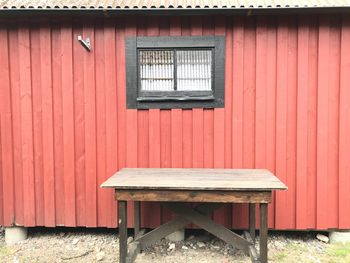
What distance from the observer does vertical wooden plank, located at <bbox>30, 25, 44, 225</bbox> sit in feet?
12.6

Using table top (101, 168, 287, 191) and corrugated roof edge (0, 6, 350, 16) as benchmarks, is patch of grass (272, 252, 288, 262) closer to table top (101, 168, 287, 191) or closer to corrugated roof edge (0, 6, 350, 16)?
table top (101, 168, 287, 191)

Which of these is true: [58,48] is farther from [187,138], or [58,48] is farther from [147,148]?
[187,138]

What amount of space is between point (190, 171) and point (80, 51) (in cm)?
217

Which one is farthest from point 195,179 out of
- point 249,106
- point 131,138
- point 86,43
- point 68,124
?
point 86,43

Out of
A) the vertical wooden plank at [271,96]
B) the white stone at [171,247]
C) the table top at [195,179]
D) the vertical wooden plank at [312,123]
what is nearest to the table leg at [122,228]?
the table top at [195,179]

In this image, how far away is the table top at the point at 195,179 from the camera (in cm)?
288

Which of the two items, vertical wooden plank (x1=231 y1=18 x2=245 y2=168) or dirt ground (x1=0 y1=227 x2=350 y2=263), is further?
vertical wooden plank (x1=231 y1=18 x2=245 y2=168)

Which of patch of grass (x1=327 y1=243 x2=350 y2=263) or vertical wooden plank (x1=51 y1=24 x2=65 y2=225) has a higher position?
vertical wooden plank (x1=51 y1=24 x2=65 y2=225)

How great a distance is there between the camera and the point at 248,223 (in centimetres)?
383

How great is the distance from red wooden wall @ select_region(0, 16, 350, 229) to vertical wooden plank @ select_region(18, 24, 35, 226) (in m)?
0.01

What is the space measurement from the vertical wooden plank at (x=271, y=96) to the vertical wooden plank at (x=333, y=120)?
0.72 m

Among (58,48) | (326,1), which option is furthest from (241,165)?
(58,48)

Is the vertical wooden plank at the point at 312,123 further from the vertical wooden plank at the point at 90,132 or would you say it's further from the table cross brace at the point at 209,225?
the vertical wooden plank at the point at 90,132

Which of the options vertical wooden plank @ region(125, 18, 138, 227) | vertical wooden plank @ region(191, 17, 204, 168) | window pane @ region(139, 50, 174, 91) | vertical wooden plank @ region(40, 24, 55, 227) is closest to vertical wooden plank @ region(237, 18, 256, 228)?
vertical wooden plank @ region(191, 17, 204, 168)
